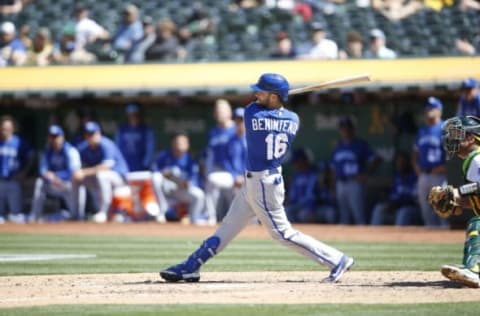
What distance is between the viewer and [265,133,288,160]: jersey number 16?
27.5ft

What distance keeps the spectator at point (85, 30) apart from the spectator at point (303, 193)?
176 inches

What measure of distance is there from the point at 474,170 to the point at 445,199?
11.9 inches

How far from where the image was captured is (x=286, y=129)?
A: 27.7 ft

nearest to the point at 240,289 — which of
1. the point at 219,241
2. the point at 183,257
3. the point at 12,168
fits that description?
the point at 219,241

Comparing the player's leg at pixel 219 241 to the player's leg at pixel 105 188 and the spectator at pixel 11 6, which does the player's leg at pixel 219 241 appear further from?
the spectator at pixel 11 6

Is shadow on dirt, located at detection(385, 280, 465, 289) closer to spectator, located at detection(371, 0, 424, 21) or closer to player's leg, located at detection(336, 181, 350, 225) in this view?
player's leg, located at detection(336, 181, 350, 225)

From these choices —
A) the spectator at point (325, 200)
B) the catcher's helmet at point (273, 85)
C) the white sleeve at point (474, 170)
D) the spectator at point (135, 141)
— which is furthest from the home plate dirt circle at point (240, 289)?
the spectator at point (135, 141)

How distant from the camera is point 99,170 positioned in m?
17.3

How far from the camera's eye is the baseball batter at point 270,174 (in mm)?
8383

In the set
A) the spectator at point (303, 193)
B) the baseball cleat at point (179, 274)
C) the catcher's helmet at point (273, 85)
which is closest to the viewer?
the catcher's helmet at point (273, 85)

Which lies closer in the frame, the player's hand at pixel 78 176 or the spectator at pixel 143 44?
the player's hand at pixel 78 176

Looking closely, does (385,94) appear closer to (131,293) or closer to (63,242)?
(63,242)

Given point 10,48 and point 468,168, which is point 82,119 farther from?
point 468,168

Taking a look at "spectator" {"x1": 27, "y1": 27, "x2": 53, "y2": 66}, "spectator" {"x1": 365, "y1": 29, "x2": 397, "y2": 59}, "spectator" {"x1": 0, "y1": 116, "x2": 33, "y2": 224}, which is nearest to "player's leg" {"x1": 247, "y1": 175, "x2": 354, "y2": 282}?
"spectator" {"x1": 365, "y1": 29, "x2": 397, "y2": 59}
